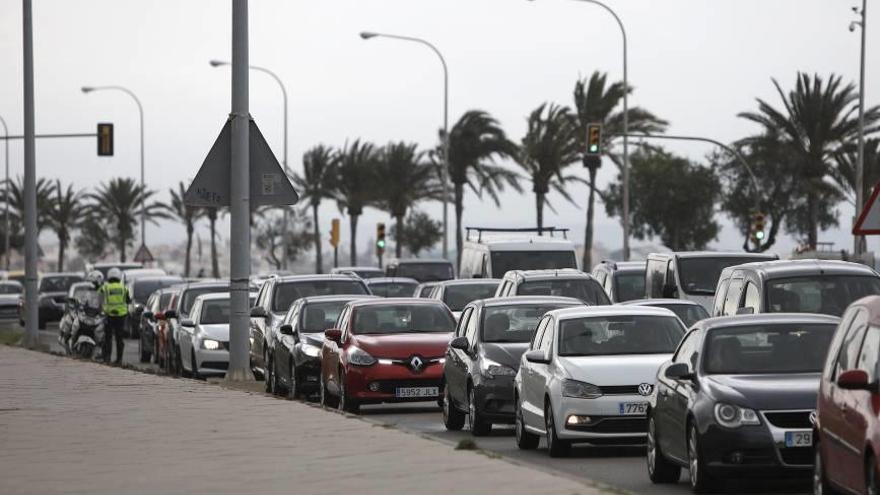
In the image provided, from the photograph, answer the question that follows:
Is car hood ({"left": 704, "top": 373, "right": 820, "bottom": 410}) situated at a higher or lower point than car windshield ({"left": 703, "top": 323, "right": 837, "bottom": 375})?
lower

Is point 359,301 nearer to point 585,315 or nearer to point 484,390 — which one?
point 484,390

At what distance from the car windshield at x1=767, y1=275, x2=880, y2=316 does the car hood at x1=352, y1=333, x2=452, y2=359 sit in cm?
451

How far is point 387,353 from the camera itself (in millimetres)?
24375

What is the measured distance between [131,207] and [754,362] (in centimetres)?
9764

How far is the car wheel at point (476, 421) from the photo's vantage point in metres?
20.6

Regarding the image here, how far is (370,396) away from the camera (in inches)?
950

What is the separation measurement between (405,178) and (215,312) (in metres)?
45.2

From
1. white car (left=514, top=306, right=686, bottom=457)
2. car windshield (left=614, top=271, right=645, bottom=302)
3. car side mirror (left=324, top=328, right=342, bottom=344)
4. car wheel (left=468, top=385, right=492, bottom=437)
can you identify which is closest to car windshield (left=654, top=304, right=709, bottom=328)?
car side mirror (left=324, top=328, right=342, bottom=344)

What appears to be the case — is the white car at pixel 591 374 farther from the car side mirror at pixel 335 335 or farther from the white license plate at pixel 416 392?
the car side mirror at pixel 335 335

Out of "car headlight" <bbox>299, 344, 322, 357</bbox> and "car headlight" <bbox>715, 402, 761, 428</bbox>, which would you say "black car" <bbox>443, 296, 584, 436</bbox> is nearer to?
"car headlight" <bbox>299, 344, 322, 357</bbox>

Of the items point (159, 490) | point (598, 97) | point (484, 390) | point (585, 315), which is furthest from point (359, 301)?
point (598, 97)

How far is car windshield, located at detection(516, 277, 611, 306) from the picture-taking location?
3047cm

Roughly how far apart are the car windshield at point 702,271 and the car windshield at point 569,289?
6.22 feet

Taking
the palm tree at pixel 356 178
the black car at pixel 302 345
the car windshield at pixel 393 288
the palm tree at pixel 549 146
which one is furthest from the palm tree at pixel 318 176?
the black car at pixel 302 345
